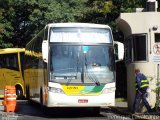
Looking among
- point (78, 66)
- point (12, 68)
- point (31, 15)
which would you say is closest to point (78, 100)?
point (78, 66)

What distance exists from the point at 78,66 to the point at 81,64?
140 millimetres

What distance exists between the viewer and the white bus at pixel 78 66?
736 inches

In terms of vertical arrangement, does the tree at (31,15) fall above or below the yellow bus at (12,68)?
above

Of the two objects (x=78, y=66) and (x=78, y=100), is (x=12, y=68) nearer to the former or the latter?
(x=78, y=66)

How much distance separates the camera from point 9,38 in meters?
48.8

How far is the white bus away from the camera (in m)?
18.7

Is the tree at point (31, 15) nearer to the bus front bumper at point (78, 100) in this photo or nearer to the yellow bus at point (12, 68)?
the yellow bus at point (12, 68)

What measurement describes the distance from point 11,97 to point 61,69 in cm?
489

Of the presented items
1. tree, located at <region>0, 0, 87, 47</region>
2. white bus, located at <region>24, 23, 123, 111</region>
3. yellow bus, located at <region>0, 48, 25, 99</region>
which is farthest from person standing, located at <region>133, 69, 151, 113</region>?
tree, located at <region>0, 0, 87, 47</region>

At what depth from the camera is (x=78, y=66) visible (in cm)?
1898

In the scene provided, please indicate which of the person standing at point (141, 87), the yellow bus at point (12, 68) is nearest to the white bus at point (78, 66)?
the person standing at point (141, 87)

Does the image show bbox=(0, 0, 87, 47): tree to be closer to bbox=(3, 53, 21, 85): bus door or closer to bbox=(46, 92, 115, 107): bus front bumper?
bbox=(3, 53, 21, 85): bus door

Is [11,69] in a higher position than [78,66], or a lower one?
lower

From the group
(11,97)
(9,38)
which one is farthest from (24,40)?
(11,97)
